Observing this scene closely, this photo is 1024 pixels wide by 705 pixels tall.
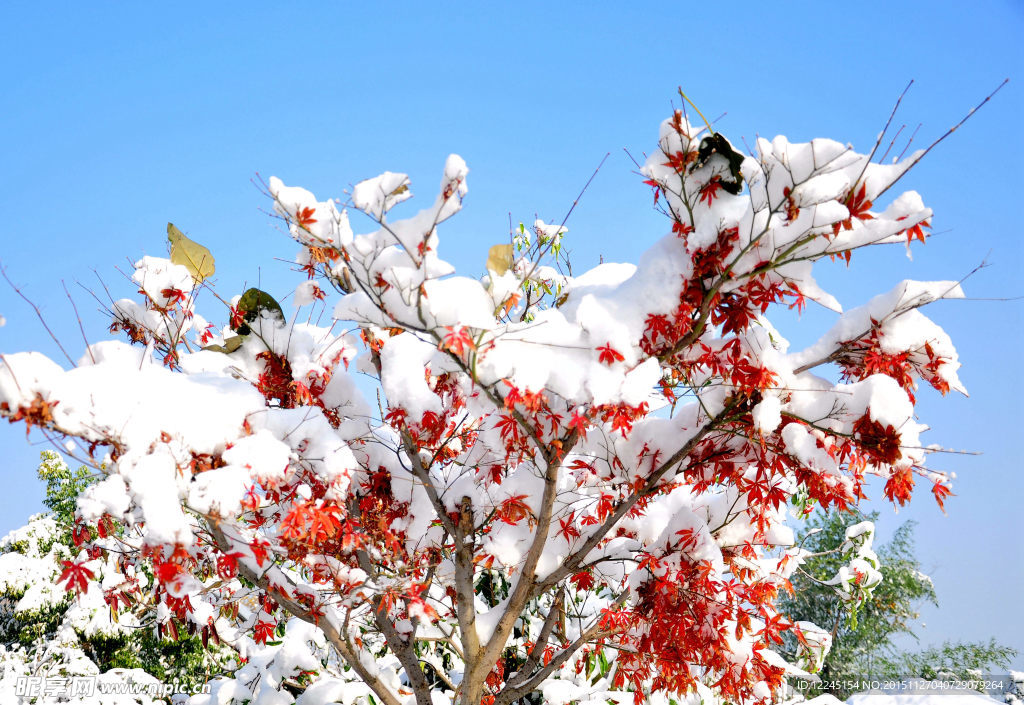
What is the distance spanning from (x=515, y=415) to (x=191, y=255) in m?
2.23

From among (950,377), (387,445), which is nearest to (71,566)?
(387,445)

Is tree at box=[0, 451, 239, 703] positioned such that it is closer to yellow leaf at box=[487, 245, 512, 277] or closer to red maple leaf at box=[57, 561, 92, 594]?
red maple leaf at box=[57, 561, 92, 594]

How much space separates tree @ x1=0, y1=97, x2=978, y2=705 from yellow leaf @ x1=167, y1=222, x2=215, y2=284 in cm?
2

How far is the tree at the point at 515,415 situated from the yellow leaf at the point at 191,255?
0.06 ft

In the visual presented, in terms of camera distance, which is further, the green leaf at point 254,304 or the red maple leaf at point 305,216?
the green leaf at point 254,304

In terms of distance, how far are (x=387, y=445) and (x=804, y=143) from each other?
285cm

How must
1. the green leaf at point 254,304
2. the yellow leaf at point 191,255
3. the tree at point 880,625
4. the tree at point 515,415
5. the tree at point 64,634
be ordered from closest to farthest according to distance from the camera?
the tree at point 515,415 → the green leaf at point 254,304 → the yellow leaf at point 191,255 → the tree at point 64,634 → the tree at point 880,625

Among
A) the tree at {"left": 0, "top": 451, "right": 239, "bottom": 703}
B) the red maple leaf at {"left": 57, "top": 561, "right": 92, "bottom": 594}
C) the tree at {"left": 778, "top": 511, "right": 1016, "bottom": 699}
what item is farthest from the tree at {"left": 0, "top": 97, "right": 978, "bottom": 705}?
the tree at {"left": 778, "top": 511, "right": 1016, "bottom": 699}

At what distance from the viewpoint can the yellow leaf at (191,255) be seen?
4.28 meters

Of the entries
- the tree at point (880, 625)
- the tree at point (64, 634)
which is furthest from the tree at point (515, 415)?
the tree at point (880, 625)

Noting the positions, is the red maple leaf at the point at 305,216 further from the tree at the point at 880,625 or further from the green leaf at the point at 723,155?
the tree at the point at 880,625

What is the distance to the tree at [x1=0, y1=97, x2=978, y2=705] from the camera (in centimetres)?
328

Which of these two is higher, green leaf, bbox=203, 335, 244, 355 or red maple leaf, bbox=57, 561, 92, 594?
green leaf, bbox=203, 335, 244, 355

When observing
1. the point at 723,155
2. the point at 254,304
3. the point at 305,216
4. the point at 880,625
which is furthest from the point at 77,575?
the point at 880,625
